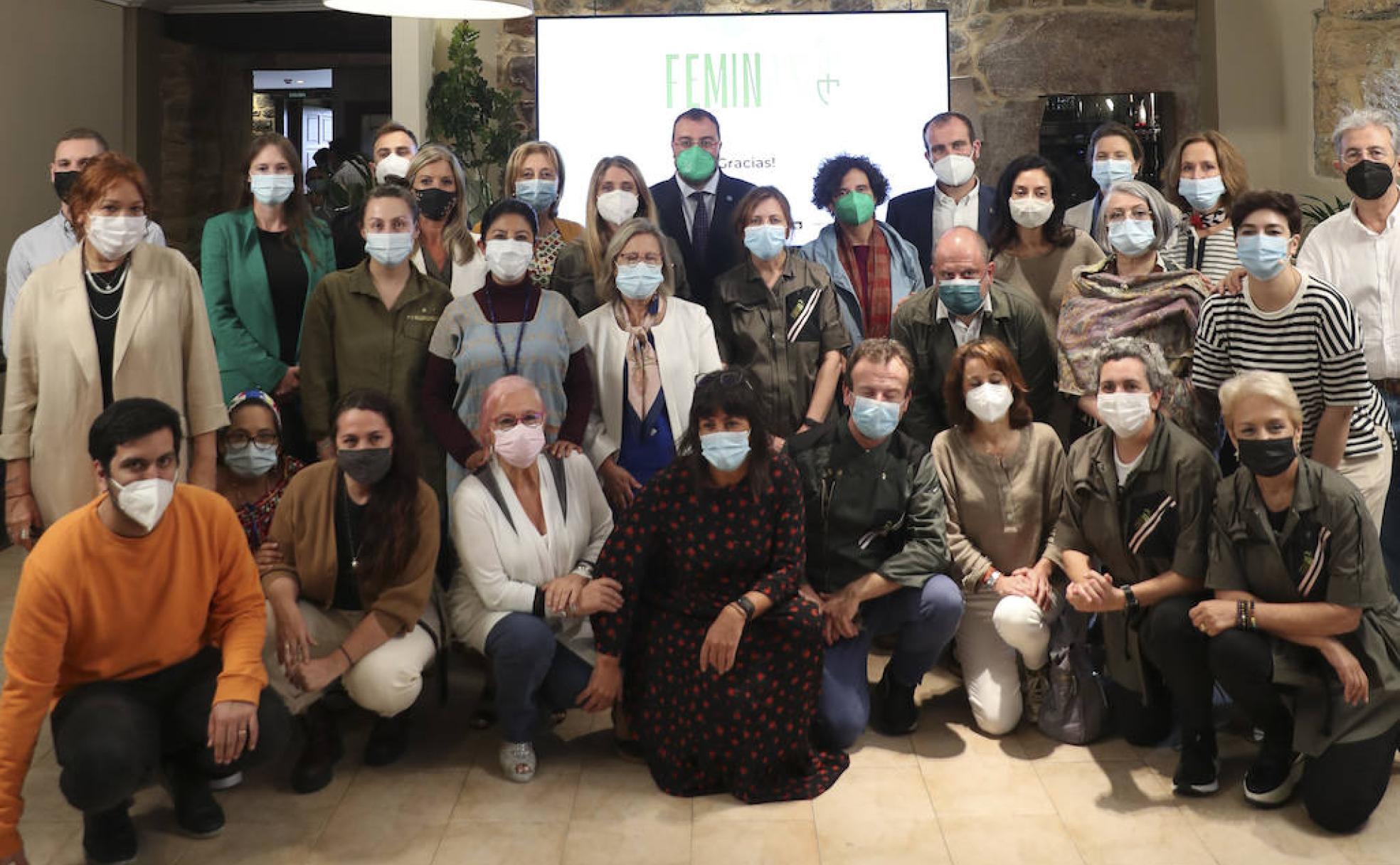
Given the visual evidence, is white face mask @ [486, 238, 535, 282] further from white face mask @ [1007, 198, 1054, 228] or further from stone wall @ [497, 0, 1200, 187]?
stone wall @ [497, 0, 1200, 187]

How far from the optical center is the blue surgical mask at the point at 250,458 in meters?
3.79

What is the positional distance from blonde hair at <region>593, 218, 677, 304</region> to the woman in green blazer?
2.79 feet

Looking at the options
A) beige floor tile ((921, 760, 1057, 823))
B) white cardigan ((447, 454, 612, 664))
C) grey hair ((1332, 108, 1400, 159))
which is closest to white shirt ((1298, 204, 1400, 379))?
grey hair ((1332, 108, 1400, 159))

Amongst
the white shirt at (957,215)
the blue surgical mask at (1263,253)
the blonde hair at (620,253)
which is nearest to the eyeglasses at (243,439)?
the blonde hair at (620,253)

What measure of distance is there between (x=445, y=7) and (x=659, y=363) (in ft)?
3.63

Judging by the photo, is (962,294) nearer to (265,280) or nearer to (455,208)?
(455,208)

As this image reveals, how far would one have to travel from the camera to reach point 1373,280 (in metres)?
3.86

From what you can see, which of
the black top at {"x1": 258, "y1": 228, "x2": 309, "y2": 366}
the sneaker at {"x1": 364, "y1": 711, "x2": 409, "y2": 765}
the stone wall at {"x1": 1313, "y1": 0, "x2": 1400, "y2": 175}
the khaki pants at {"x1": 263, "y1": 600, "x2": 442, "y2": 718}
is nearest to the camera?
the khaki pants at {"x1": 263, "y1": 600, "x2": 442, "y2": 718}

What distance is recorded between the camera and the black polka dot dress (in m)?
3.42

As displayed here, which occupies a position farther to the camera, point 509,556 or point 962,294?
point 962,294

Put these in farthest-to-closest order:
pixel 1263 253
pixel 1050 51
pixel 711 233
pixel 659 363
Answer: pixel 1050 51 < pixel 711 233 < pixel 659 363 < pixel 1263 253

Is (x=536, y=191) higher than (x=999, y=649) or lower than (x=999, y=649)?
higher

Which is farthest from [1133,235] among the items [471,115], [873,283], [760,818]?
[471,115]

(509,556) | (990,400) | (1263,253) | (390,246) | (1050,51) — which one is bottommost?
(509,556)
